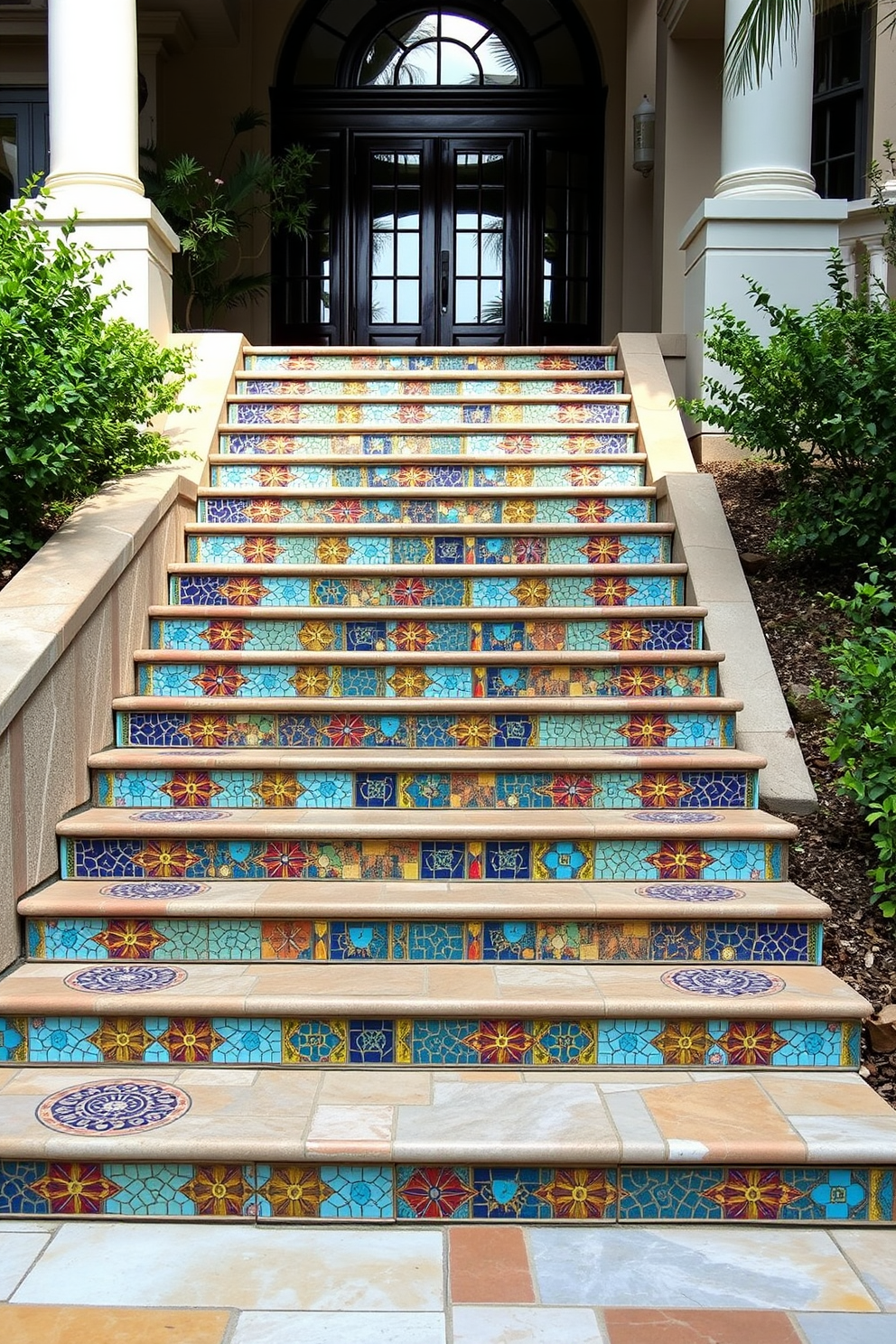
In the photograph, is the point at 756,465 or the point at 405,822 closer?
the point at 405,822

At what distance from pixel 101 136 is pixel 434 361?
1942mm

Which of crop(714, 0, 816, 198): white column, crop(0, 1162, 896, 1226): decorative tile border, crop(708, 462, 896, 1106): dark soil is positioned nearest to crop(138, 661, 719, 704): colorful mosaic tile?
crop(708, 462, 896, 1106): dark soil

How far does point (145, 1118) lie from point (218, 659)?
1837 mm

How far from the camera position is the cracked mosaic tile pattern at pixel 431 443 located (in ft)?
17.8

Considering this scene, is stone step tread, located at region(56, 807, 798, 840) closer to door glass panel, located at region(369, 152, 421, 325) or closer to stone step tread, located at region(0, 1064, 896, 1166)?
stone step tread, located at region(0, 1064, 896, 1166)

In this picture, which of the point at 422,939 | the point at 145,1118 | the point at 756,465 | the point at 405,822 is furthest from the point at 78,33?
the point at 145,1118

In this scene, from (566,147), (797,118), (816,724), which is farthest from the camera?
(566,147)

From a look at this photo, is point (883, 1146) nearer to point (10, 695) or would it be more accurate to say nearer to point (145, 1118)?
point (145, 1118)

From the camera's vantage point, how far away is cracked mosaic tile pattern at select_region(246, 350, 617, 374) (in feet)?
20.3

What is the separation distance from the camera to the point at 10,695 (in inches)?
116

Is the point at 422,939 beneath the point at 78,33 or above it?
beneath

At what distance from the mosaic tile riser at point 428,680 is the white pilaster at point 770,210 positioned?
238cm

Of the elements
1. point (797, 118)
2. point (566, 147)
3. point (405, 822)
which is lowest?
point (405, 822)

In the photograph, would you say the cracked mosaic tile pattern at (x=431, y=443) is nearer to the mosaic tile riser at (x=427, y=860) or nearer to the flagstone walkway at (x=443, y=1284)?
the mosaic tile riser at (x=427, y=860)
